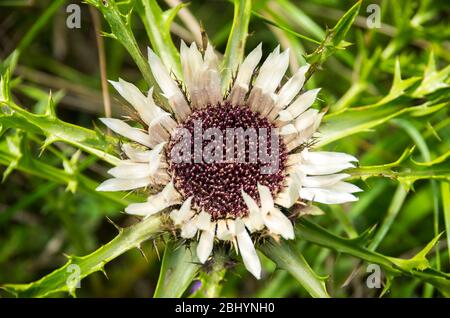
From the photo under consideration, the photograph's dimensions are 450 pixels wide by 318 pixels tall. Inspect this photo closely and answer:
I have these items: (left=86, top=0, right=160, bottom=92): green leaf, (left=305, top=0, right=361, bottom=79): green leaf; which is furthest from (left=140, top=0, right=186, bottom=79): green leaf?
(left=305, top=0, right=361, bottom=79): green leaf

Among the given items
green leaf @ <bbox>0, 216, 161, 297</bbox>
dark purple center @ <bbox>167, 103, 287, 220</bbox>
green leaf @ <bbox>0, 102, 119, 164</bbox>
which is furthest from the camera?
dark purple center @ <bbox>167, 103, 287, 220</bbox>

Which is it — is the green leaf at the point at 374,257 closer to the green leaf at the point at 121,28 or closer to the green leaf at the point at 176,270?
the green leaf at the point at 176,270

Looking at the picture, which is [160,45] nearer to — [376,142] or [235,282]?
[235,282]

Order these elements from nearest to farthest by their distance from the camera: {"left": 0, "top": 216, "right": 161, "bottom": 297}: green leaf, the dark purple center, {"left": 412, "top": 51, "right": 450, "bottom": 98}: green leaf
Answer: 1. {"left": 0, "top": 216, "right": 161, "bottom": 297}: green leaf
2. the dark purple center
3. {"left": 412, "top": 51, "right": 450, "bottom": 98}: green leaf

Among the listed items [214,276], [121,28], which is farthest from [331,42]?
[214,276]

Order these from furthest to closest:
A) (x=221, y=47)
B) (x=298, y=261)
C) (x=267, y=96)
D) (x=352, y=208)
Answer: (x=221, y=47), (x=352, y=208), (x=267, y=96), (x=298, y=261)

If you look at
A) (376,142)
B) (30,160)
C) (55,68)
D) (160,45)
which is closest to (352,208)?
(376,142)

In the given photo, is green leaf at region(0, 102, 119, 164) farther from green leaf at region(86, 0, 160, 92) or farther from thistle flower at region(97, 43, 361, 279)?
green leaf at region(86, 0, 160, 92)
